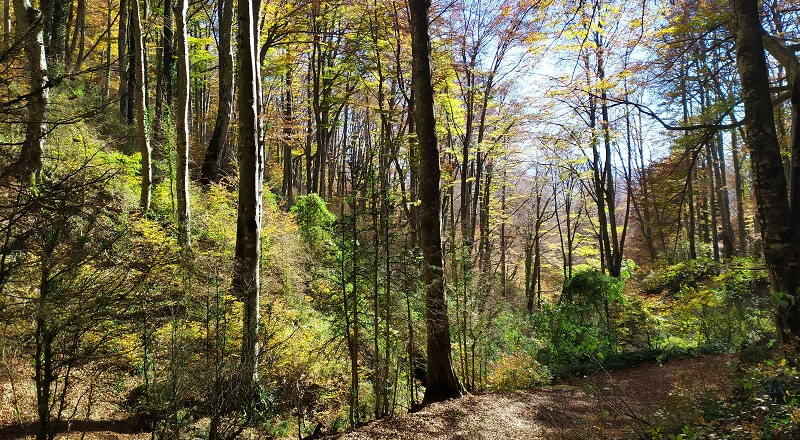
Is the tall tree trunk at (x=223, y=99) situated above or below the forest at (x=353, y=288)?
above

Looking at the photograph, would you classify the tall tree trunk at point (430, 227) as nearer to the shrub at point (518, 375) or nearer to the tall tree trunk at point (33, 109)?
the shrub at point (518, 375)

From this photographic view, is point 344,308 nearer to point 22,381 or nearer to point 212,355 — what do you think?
point 212,355

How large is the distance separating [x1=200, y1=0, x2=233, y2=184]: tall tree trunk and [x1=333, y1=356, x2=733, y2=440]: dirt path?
28.4 ft

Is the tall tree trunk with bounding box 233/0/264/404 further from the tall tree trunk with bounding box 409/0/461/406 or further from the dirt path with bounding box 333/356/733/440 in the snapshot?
the tall tree trunk with bounding box 409/0/461/406

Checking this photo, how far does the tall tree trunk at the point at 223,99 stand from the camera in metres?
10.3

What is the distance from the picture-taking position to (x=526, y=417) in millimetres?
6594

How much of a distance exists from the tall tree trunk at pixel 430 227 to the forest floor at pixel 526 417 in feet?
1.32

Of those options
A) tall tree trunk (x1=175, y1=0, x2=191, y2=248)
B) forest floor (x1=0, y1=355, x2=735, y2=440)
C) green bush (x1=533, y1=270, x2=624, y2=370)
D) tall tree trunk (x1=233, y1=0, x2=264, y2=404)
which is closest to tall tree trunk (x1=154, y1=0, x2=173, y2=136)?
tall tree trunk (x1=175, y1=0, x2=191, y2=248)

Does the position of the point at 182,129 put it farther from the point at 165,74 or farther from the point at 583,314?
the point at 583,314

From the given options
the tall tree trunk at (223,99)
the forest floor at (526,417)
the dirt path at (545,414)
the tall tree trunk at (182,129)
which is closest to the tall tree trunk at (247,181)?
the forest floor at (526,417)

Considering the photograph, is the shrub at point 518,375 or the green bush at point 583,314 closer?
the shrub at point 518,375

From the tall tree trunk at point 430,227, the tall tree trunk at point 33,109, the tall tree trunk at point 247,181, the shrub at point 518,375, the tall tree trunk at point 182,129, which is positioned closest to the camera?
the tall tree trunk at point 33,109

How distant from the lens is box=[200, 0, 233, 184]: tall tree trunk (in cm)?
1027

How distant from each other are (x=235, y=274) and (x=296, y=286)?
13.9 ft
